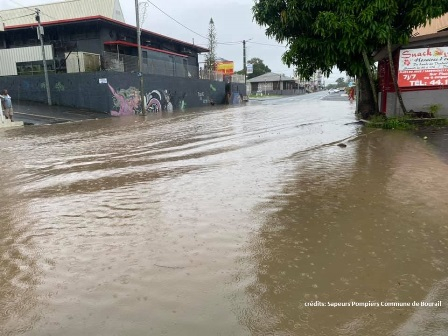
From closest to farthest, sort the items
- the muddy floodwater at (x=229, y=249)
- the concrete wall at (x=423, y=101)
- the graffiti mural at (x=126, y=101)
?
the muddy floodwater at (x=229, y=249)
the concrete wall at (x=423, y=101)
the graffiti mural at (x=126, y=101)

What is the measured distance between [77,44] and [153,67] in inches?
250

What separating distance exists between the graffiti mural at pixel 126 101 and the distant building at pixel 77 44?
5.57ft

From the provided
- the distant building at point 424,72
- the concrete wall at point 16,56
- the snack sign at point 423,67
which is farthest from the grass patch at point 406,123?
the concrete wall at point 16,56

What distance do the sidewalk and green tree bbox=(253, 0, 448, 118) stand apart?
14.5m

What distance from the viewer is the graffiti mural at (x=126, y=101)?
2797 cm

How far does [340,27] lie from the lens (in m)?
11.2

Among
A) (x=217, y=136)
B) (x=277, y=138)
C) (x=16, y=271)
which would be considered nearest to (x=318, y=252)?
(x=16, y=271)

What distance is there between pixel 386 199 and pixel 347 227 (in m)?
1.27

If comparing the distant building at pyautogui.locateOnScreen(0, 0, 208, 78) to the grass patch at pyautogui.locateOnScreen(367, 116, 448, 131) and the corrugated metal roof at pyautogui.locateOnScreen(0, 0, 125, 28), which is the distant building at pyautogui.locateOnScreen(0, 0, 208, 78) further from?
the grass patch at pyautogui.locateOnScreen(367, 116, 448, 131)

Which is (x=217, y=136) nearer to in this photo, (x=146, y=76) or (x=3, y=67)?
(x=146, y=76)

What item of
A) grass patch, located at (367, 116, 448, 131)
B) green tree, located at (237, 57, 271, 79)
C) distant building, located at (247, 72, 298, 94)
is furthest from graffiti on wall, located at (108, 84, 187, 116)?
green tree, located at (237, 57, 271, 79)

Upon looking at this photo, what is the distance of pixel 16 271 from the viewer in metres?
3.37

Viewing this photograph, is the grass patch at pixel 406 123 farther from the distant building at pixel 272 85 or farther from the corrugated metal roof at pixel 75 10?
the distant building at pixel 272 85

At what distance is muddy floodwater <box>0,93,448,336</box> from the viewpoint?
2607 mm
